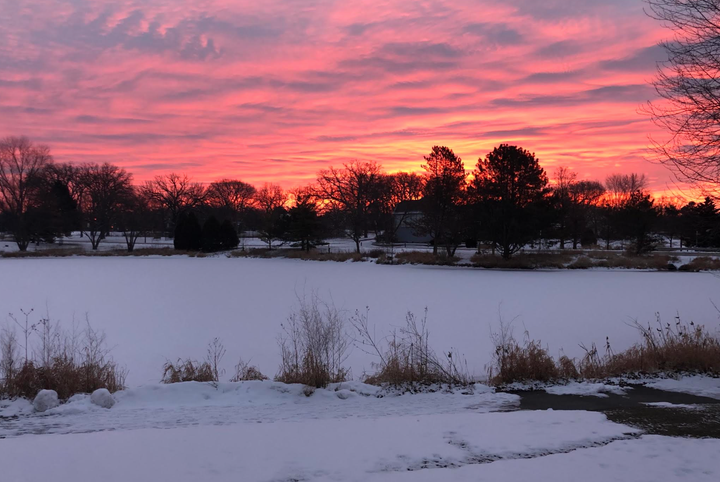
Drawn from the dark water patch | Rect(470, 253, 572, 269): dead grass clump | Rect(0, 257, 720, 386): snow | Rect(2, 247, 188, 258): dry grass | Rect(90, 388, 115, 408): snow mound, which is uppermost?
Rect(2, 247, 188, 258): dry grass

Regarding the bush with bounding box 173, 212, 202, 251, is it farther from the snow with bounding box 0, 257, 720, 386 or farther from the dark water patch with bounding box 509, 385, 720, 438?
the dark water patch with bounding box 509, 385, 720, 438

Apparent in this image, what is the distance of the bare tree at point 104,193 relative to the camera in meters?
67.1

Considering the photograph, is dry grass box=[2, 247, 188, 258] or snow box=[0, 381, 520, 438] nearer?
snow box=[0, 381, 520, 438]

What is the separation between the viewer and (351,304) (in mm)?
18297

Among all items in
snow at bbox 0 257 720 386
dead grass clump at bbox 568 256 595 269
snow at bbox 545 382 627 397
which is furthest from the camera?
dead grass clump at bbox 568 256 595 269

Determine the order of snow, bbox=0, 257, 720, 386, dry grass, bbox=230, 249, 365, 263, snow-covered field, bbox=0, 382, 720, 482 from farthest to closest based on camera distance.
Answer: 1. dry grass, bbox=230, 249, 365, 263
2. snow, bbox=0, 257, 720, 386
3. snow-covered field, bbox=0, 382, 720, 482

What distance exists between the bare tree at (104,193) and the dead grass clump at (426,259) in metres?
37.8

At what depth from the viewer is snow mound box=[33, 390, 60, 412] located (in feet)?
19.7

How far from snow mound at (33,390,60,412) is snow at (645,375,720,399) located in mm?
7506

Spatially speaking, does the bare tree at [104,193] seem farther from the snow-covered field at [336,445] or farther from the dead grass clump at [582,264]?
the snow-covered field at [336,445]

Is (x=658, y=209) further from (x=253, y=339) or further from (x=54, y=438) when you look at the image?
(x=54, y=438)

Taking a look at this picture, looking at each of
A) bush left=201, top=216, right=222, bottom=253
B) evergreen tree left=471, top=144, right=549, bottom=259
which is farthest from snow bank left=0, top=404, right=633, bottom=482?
bush left=201, top=216, right=222, bottom=253

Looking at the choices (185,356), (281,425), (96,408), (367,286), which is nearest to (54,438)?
(96,408)

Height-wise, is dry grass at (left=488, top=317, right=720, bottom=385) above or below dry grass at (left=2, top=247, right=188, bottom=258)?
below
